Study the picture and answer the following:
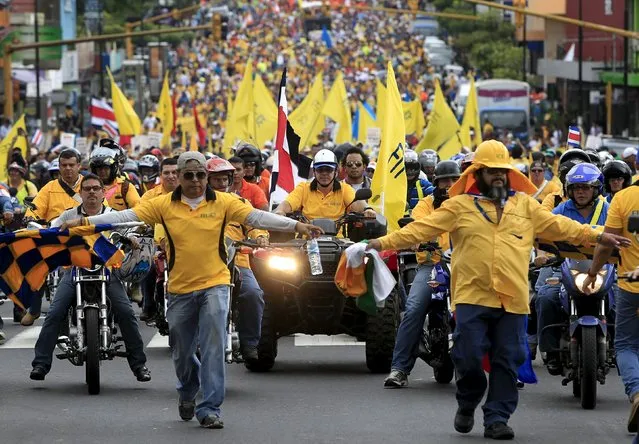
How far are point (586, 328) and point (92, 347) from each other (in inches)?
138

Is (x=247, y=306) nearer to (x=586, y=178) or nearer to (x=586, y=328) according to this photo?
(x=586, y=178)

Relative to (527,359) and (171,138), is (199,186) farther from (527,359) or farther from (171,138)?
(171,138)

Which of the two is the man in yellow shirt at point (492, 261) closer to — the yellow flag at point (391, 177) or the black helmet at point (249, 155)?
the yellow flag at point (391, 177)

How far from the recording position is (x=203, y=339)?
1216cm

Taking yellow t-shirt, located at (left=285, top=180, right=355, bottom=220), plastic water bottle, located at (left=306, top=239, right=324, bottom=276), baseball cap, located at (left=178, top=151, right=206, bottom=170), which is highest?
baseball cap, located at (left=178, top=151, right=206, bottom=170)

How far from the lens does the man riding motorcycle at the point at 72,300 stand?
14.2m

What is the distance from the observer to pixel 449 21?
110 m

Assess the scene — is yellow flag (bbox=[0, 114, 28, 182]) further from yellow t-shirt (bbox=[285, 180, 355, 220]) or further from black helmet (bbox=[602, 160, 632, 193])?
black helmet (bbox=[602, 160, 632, 193])

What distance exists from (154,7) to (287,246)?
94.0 meters

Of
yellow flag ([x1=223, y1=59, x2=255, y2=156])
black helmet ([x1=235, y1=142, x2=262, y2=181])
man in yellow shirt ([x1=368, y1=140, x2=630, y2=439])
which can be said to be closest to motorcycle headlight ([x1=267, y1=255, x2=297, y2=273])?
black helmet ([x1=235, y1=142, x2=262, y2=181])

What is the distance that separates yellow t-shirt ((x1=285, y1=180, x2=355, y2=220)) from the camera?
16016mm

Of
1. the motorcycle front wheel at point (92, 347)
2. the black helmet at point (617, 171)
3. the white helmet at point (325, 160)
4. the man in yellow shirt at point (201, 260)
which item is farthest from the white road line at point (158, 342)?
the man in yellow shirt at point (201, 260)

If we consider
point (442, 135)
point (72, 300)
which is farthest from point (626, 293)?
point (442, 135)

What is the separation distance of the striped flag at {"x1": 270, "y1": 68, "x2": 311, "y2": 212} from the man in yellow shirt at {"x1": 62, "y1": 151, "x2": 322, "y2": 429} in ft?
22.7
